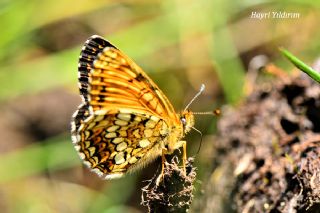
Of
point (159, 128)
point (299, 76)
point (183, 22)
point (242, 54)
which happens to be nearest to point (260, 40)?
point (242, 54)

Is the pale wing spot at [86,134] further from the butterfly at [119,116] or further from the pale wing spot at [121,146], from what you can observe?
the pale wing spot at [121,146]

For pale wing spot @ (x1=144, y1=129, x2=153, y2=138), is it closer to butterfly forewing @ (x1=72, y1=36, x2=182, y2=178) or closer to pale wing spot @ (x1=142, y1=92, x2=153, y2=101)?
butterfly forewing @ (x1=72, y1=36, x2=182, y2=178)

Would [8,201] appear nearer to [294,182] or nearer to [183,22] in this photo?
[183,22]

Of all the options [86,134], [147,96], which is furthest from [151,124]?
[86,134]

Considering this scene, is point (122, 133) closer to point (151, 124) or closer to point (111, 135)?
point (111, 135)

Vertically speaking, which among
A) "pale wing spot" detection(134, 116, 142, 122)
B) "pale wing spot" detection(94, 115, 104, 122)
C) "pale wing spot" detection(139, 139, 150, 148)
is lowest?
"pale wing spot" detection(139, 139, 150, 148)

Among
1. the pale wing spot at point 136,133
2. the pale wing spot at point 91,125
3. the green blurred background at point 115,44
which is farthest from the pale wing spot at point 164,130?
the green blurred background at point 115,44

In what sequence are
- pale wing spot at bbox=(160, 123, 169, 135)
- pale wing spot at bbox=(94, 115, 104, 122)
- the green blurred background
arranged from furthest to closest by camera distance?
the green blurred background < pale wing spot at bbox=(160, 123, 169, 135) < pale wing spot at bbox=(94, 115, 104, 122)

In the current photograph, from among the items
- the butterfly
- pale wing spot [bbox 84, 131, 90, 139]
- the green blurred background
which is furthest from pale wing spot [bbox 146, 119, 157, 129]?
the green blurred background
